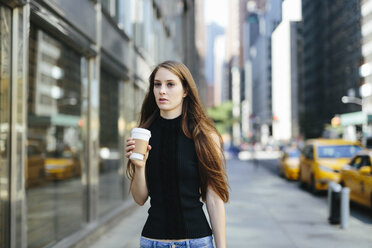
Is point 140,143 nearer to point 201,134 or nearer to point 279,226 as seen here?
point 201,134

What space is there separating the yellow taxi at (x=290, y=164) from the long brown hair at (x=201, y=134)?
720 inches

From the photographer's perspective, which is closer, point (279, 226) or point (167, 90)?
Result: point (167, 90)

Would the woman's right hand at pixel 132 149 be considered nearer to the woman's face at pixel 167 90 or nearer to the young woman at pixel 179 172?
the young woman at pixel 179 172

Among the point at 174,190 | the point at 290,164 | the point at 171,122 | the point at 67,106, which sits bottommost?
the point at 290,164

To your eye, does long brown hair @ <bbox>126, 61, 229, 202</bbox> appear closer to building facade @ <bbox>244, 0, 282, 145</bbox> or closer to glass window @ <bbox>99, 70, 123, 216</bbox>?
glass window @ <bbox>99, 70, 123, 216</bbox>

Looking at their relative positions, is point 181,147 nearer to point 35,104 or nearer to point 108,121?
point 108,121

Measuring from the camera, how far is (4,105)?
16.3 ft

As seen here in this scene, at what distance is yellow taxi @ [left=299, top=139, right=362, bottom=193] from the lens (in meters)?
14.0


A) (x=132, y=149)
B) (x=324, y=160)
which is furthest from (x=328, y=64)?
(x=132, y=149)

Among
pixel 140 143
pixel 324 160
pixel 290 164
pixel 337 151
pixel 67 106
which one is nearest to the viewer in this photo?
pixel 140 143

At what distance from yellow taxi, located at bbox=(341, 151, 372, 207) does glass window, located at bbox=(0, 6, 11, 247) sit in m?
Answer: 7.65

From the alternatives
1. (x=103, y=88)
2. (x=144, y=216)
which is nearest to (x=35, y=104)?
(x=103, y=88)

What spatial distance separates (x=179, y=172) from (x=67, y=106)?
551 inches

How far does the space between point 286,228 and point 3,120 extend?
5.75 metres
